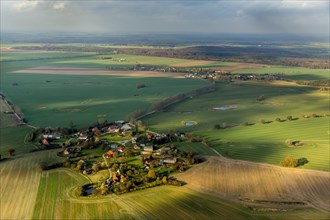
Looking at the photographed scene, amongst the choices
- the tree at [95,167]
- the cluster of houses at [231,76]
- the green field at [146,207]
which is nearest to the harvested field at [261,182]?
the green field at [146,207]

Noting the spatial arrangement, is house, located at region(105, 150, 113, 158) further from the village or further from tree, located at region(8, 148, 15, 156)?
tree, located at region(8, 148, 15, 156)

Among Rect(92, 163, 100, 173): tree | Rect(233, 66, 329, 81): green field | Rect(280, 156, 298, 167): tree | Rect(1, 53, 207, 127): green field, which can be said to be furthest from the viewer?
Rect(233, 66, 329, 81): green field

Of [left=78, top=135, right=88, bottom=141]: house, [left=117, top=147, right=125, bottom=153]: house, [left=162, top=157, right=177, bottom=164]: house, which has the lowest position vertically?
[left=162, top=157, right=177, bottom=164]: house

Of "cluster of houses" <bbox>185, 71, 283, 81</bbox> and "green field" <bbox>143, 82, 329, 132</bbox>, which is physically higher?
"cluster of houses" <bbox>185, 71, 283, 81</bbox>

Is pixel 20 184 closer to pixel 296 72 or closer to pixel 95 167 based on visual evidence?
pixel 95 167

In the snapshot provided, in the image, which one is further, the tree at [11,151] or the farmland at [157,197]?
the tree at [11,151]

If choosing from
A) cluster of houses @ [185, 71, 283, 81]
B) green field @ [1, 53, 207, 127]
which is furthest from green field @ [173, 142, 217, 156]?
cluster of houses @ [185, 71, 283, 81]

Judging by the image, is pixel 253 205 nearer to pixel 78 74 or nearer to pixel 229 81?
pixel 229 81

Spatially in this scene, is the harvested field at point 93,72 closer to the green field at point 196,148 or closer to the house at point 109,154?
the green field at point 196,148
